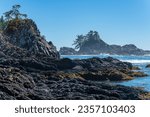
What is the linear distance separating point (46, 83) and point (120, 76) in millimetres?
18862

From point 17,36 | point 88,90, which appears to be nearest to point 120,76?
point 88,90

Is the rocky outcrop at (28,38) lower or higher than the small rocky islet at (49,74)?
higher

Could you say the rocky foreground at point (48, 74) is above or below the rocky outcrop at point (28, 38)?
below

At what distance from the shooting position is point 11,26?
10556cm

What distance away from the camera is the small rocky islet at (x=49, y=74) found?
30.3 m

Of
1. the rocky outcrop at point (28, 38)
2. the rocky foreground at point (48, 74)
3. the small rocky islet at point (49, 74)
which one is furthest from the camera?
the rocky outcrop at point (28, 38)

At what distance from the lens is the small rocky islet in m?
30.3

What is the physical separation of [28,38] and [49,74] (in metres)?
46.2

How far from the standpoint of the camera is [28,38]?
9469cm

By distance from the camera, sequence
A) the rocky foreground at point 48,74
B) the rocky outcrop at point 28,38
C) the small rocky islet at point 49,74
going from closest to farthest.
Answer: 1. the small rocky islet at point 49,74
2. the rocky foreground at point 48,74
3. the rocky outcrop at point 28,38

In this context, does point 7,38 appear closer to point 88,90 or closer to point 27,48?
point 27,48

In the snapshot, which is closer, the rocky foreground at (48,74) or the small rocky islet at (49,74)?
the small rocky islet at (49,74)

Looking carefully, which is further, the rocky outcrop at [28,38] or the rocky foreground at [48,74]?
the rocky outcrop at [28,38]

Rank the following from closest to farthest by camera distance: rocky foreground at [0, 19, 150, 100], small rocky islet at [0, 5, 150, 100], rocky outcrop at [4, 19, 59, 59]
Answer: small rocky islet at [0, 5, 150, 100]
rocky foreground at [0, 19, 150, 100]
rocky outcrop at [4, 19, 59, 59]
